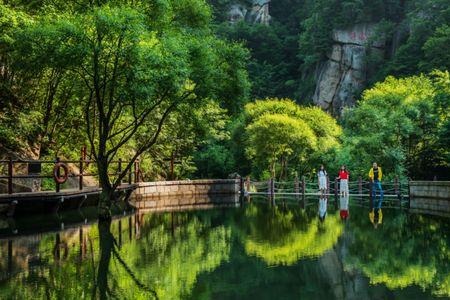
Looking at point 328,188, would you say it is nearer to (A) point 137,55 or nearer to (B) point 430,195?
(B) point 430,195

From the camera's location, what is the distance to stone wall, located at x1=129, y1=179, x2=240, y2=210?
2654cm

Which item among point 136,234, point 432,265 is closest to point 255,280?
point 432,265

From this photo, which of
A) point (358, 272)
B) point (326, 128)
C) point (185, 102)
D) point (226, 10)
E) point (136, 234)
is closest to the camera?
point (358, 272)

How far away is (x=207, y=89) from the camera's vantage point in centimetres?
1797

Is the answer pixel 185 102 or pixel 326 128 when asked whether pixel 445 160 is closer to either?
pixel 326 128

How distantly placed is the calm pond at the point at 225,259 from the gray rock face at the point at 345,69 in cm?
4051

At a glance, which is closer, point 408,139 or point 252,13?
point 408,139

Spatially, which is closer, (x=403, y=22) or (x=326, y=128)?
(x=326, y=128)

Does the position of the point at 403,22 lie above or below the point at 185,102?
above

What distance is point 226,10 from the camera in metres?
69.1

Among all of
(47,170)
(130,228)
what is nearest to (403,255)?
(130,228)

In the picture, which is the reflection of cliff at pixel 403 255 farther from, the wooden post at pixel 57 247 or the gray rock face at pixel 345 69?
the gray rock face at pixel 345 69

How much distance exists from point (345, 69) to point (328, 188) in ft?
97.4

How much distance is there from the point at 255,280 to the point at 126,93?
8750 mm
